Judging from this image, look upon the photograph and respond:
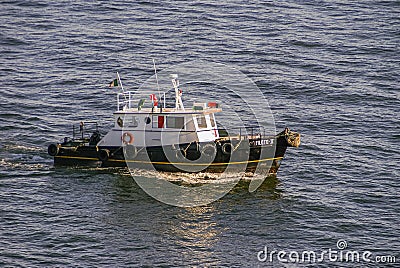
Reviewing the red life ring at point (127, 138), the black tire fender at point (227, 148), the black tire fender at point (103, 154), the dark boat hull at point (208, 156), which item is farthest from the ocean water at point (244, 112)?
the black tire fender at point (227, 148)

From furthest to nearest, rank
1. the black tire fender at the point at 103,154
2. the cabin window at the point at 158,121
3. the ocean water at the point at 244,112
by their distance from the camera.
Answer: the black tire fender at the point at 103,154
the cabin window at the point at 158,121
the ocean water at the point at 244,112

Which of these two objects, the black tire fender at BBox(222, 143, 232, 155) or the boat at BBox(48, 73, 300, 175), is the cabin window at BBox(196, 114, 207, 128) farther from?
the black tire fender at BBox(222, 143, 232, 155)

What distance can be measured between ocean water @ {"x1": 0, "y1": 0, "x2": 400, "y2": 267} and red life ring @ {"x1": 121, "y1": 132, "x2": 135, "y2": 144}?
200cm

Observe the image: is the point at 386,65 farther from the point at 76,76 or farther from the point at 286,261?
the point at 286,261

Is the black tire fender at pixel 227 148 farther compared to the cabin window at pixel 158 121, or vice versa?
the cabin window at pixel 158 121

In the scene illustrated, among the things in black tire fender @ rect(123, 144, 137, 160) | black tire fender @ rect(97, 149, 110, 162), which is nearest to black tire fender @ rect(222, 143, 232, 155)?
black tire fender @ rect(123, 144, 137, 160)

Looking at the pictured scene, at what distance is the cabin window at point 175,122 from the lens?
4556cm

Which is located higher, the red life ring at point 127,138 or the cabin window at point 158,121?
the cabin window at point 158,121

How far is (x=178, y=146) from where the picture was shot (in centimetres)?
4534

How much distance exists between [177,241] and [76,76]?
1368 inches

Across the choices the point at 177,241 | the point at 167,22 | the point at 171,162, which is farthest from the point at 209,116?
the point at 167,22

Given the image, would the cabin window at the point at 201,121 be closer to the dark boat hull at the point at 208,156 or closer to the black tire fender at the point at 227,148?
the dark boat hull at the point at 208,156

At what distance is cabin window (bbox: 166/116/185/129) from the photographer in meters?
45.6

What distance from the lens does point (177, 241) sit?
37219 millimetres
